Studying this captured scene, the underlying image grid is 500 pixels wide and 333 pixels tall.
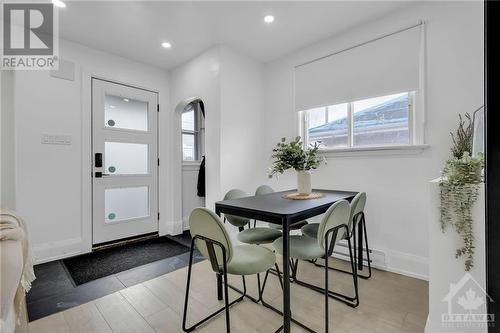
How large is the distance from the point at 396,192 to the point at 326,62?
1.72 metres

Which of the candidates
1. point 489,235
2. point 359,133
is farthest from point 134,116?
point 489,235

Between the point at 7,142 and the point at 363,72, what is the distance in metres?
4.01

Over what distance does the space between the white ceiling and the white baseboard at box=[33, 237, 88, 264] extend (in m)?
2.50

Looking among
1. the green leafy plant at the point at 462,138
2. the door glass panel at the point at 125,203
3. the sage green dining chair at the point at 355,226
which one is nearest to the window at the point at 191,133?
the door glass panel at the point at 125,203

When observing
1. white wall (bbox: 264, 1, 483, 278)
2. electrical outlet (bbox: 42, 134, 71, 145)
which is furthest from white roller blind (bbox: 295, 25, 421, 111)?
Answer: electrical outlet (bbox: 42, 134, 71, 145)

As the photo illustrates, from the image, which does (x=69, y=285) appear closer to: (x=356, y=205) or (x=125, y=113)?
(x=125, y=113)

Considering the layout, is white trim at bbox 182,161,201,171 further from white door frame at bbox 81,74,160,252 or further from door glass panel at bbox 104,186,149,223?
white door frame at bbox 81,74,160,252

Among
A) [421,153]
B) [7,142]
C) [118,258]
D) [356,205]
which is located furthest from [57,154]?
[421,153]

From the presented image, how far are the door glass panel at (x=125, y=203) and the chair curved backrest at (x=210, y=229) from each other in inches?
96.7

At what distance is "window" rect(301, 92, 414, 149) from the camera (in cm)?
243

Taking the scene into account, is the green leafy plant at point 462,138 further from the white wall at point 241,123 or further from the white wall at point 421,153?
the white wall at point 241,123

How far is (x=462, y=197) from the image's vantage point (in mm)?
1286

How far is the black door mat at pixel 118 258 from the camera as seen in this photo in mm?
2479

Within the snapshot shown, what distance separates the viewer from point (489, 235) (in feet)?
3.97
